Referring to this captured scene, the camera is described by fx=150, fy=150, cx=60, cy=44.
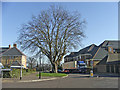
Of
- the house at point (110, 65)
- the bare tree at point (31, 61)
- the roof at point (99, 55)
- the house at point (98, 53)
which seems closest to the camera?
the house at point (110, 65)

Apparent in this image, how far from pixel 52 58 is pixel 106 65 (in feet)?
67.0

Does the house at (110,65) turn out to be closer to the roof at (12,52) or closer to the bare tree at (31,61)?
the roof at (12,52)

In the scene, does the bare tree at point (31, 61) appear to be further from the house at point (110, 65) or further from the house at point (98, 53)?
the house at point (110, 65)

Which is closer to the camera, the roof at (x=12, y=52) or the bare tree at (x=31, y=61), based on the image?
the roof at (x=12, y=52)

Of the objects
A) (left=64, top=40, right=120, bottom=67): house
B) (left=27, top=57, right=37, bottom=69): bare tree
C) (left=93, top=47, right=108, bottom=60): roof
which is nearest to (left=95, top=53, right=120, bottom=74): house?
(left=64, top=40, right=120, bottom=67): house

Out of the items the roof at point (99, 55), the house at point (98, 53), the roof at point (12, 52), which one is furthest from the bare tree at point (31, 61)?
the roof at point (99, 55)

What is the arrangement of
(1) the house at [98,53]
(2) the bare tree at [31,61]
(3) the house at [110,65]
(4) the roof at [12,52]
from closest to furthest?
(3) the house at [110,65] → (1) the house at [98,53] → (4) the roof at [12,52] → (2) the bare tree at [31,61]

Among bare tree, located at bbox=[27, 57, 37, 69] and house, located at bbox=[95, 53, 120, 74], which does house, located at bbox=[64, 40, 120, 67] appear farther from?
bare tree, located at bbox=[27, 57, 37, 69]

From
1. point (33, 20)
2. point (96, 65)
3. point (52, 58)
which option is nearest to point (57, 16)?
point (33, 20)

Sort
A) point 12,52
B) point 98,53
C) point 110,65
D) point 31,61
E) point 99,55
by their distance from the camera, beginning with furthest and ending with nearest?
point 31,61
point 12,52
point 98,53
point 99,55
point 110,65

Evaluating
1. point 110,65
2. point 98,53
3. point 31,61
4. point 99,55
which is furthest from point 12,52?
point 110,65

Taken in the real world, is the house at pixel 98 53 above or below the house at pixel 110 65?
above

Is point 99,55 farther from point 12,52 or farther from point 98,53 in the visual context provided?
point 12,52

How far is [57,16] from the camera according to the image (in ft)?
111
